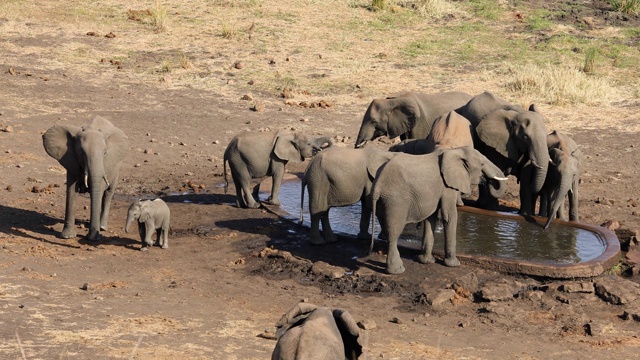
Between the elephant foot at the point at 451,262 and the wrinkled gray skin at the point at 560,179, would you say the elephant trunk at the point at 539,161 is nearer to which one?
the wrinkled gray skin at the point at 560,179

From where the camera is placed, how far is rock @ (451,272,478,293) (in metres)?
12.3

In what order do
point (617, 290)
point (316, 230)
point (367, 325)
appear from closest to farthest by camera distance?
point (367, 325) < point (617, 290) < point (316, 230)

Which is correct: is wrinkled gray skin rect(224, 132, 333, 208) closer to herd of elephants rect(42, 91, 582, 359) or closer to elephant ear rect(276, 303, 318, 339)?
herd of elephants rect(42, 91, 582, 359)

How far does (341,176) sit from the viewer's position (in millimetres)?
13414

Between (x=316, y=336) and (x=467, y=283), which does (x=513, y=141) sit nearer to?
(x=467, y=283)

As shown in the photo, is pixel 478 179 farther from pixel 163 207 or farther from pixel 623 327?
pixel 163 207

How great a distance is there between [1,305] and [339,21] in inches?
691

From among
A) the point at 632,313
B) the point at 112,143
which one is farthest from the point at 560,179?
the point at 112,143

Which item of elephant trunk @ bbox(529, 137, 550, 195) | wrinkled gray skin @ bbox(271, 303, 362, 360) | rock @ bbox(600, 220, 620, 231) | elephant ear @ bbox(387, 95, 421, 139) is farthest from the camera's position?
elephant ear @ bbox(387, 95, 421, 139)

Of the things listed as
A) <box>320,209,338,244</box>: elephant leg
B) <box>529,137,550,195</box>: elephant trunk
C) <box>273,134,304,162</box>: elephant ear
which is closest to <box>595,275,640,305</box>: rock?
<box>529,137,550,195</box>: elephant trunk

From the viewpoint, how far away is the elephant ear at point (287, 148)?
1544 centimetres

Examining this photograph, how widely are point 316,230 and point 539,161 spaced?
122 inches

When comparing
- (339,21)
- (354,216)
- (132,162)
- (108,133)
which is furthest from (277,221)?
(339,21)

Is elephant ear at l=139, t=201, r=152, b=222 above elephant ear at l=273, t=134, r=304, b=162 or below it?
below
